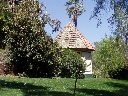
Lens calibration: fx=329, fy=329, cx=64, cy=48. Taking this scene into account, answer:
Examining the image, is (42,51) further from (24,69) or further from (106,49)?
(106,49)

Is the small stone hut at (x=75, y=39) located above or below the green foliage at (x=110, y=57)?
above

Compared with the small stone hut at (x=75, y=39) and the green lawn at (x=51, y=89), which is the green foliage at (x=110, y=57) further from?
the green lawn at (x=51, y=89)

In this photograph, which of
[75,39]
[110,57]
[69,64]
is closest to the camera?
[69,64]

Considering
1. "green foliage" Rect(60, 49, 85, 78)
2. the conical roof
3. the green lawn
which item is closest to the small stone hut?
the conical roof

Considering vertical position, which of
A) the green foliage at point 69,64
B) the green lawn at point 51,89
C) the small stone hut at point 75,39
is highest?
the small stone hut at point 75,39

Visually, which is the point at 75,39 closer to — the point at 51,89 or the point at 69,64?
the point at 69,64

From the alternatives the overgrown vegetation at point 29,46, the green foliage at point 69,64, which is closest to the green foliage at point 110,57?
the green foliage at point 69,64

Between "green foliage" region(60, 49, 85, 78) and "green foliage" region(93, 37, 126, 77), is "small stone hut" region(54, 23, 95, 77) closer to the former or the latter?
"green foliage" region(93, 37, 126, 77)

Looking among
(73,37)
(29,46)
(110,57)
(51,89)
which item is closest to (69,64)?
(29,46)

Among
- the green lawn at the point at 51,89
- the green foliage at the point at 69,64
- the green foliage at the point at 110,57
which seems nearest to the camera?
the green lawn at the point at 51,89

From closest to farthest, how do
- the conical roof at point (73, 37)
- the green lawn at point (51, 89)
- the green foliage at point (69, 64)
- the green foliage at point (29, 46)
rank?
1. the green lawn at point (51, 89)
2. the green foliage at point (29, 46)
3. the green foliage at point (69, 64)
4. the conical roof at point (73, 37)

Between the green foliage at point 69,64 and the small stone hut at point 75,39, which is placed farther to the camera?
the small stone hut at point 75,39

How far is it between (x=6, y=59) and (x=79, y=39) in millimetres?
11641

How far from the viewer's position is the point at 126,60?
31375mm
